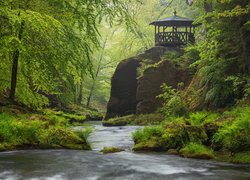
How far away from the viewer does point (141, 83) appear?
82.4 feet

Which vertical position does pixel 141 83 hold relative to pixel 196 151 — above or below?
above

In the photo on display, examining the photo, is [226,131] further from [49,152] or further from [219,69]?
[219,69]

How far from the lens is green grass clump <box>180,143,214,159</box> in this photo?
9380 millimetres

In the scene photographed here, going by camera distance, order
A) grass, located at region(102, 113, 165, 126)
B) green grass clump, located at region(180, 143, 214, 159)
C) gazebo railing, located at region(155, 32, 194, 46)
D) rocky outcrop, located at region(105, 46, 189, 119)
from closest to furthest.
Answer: green grass clump, located at region(180, 143, 214, 159), grass, located at region(102, 113, 165, 126), rocky outcrop, located at region(105, 46, 189, 119), gazebo railing, located at region(155, 32, 194, 46)

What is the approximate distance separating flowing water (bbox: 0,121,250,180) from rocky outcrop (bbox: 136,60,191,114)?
1464 centimetres

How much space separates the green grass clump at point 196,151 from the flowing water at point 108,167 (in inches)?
16.1

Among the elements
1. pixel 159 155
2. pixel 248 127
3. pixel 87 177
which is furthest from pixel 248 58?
pixel 87 177

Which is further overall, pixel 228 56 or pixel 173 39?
pixel 173 39

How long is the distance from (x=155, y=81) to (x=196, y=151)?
15.2 meters

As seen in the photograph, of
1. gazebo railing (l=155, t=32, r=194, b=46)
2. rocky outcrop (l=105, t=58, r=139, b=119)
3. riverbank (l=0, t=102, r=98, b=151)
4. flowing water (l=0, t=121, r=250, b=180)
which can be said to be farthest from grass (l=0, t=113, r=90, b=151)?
gazebo railing (l=155, t=32, r=194, b=46)

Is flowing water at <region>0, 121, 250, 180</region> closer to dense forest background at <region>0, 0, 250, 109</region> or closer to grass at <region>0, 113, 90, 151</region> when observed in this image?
grass at <region>0, 113, 90, 151</region>

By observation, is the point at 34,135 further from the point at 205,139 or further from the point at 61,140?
the point at 205,139

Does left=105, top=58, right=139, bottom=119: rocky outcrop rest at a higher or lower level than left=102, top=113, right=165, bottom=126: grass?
higher

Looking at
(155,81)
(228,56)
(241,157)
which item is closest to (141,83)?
(155,81)
